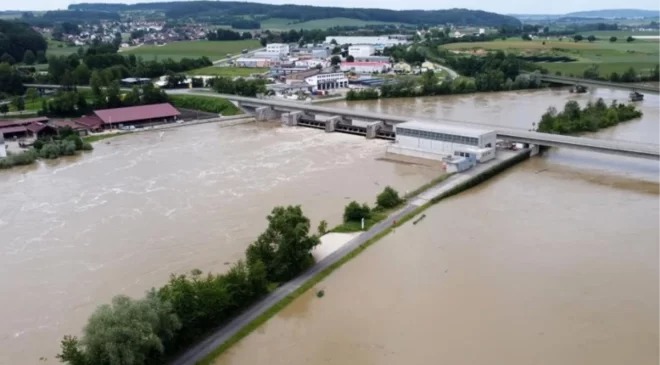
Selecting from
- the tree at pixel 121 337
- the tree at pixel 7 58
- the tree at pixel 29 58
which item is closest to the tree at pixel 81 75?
the tree at pixel 7 58

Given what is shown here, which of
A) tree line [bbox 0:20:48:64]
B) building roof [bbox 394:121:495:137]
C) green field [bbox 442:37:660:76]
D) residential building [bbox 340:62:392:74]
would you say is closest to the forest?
green field [bbox 442:37:660:76]

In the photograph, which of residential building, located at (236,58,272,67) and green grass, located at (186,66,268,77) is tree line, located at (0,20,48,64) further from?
residential building, located at (236,58,272,67)

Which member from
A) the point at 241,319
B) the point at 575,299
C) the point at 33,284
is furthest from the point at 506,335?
the point at 33,284

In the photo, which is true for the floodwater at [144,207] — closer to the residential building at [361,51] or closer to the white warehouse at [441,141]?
the white warehouse at [441,141]

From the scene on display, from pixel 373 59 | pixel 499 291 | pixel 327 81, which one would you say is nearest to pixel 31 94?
pixel 327 81

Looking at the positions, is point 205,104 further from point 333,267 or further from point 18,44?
point 18,44

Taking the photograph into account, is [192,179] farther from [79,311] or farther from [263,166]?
[79,311]
